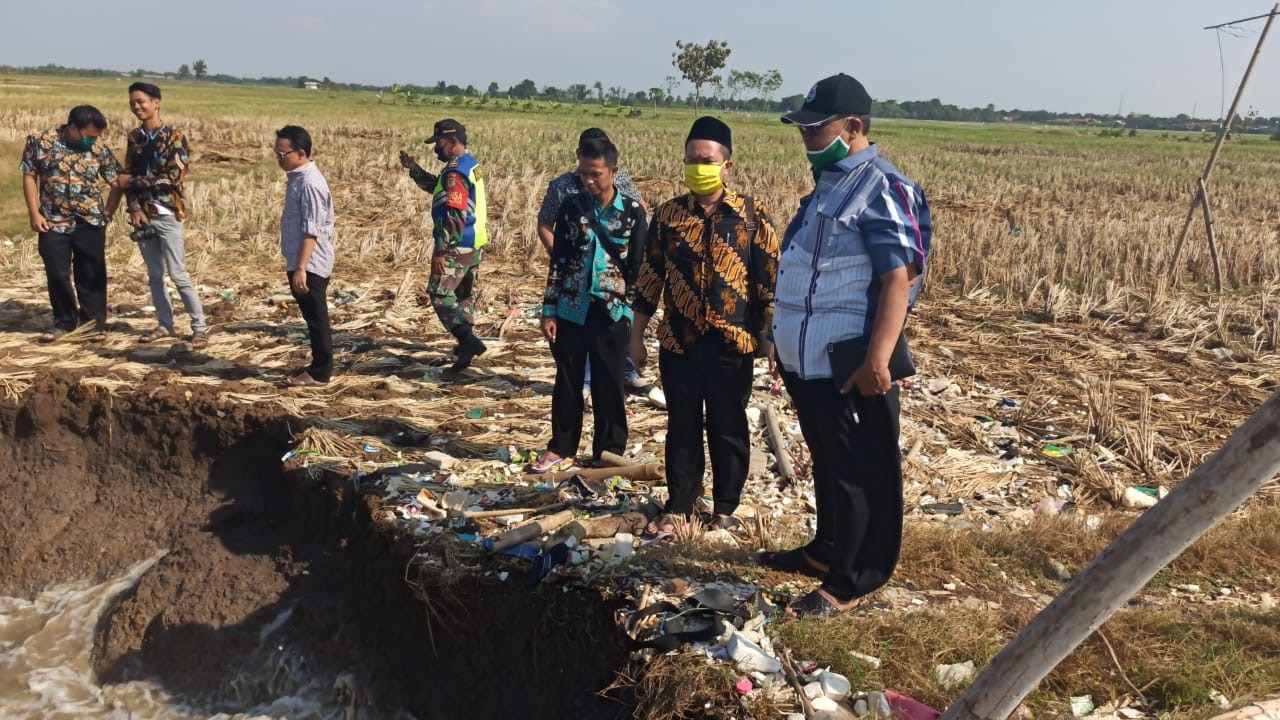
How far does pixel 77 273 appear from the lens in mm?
6980

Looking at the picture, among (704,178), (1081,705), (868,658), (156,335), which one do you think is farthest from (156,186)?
(1081,705)

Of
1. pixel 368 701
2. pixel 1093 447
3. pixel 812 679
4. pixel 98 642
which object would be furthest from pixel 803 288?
pixel 98 642

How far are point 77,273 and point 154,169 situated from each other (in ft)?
4.06

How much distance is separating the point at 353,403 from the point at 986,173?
21.2 m

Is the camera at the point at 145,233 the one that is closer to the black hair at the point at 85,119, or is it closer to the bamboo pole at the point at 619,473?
the black hair at the point at 85,119

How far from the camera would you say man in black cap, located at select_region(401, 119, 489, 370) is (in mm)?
6090

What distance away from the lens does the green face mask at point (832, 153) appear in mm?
3068

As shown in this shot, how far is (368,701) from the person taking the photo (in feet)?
13.9

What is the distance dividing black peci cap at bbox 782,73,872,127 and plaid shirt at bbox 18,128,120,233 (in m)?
5.77

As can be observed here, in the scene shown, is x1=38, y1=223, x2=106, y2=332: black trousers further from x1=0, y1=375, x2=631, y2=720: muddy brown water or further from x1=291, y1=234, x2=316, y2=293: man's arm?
x1=291, y1=234, x2=316, y2=293: man's arm

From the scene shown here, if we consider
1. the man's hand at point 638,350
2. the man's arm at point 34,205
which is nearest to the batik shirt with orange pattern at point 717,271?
the man's hand at point 638,350

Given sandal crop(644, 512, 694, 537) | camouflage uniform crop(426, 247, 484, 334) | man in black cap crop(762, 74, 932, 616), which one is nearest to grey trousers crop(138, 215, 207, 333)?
camouflage uniform crop(426, 247, 484, 334)

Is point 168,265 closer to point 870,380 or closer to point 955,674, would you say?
point 870,380

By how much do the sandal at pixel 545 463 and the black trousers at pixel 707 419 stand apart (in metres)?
0.99
